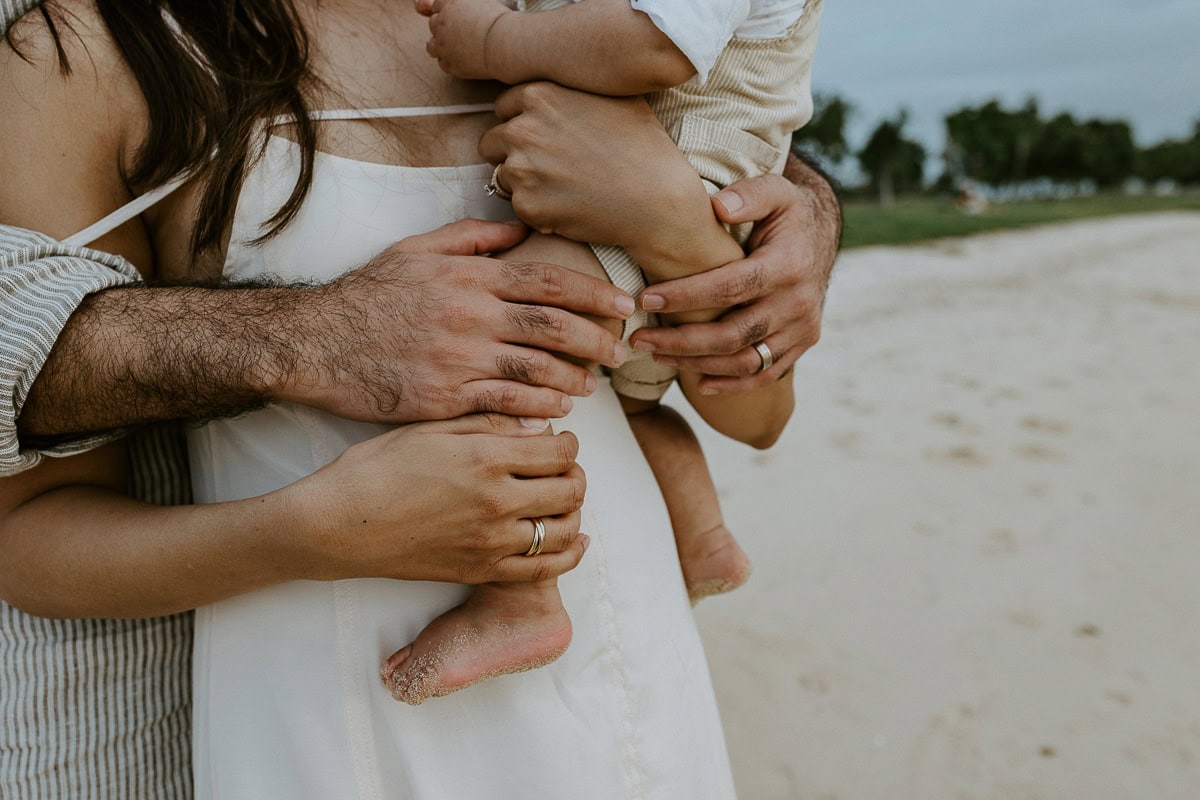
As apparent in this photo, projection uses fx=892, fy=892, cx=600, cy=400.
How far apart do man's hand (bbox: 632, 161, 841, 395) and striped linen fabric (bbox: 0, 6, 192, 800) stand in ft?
2.57

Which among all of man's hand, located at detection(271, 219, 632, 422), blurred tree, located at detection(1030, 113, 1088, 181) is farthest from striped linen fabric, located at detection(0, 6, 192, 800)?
blurred tree, located at detection(1030, 113, 1088, 181)

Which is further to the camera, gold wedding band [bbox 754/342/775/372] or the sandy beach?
the sandy beach

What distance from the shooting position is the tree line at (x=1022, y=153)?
4481 cm

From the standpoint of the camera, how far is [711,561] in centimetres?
176

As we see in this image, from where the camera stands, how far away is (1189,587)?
4.11m

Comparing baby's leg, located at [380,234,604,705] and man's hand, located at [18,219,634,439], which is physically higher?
man's hand, located at [18,219,634,439]

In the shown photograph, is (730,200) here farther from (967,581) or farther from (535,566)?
(967,581)

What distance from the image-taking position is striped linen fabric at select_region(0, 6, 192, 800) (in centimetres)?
110

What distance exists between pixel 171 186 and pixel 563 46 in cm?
A: 59

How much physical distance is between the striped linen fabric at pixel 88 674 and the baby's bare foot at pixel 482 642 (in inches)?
17.6

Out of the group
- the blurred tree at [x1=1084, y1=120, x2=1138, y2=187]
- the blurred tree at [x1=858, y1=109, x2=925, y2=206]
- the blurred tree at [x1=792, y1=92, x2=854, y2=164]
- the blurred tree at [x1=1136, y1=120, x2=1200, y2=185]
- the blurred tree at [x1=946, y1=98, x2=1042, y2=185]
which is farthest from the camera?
the blurred tree at [x1=1136, y1=120, x2=1200, y2=185]

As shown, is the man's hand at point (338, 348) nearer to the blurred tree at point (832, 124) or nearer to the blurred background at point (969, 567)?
the blurred background at point (969, 567)

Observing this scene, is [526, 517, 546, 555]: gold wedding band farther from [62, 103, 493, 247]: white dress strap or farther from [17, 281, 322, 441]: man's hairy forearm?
[62, 103, 493, 247]: white dress strap

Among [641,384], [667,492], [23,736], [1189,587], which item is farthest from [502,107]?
[1189,587]
